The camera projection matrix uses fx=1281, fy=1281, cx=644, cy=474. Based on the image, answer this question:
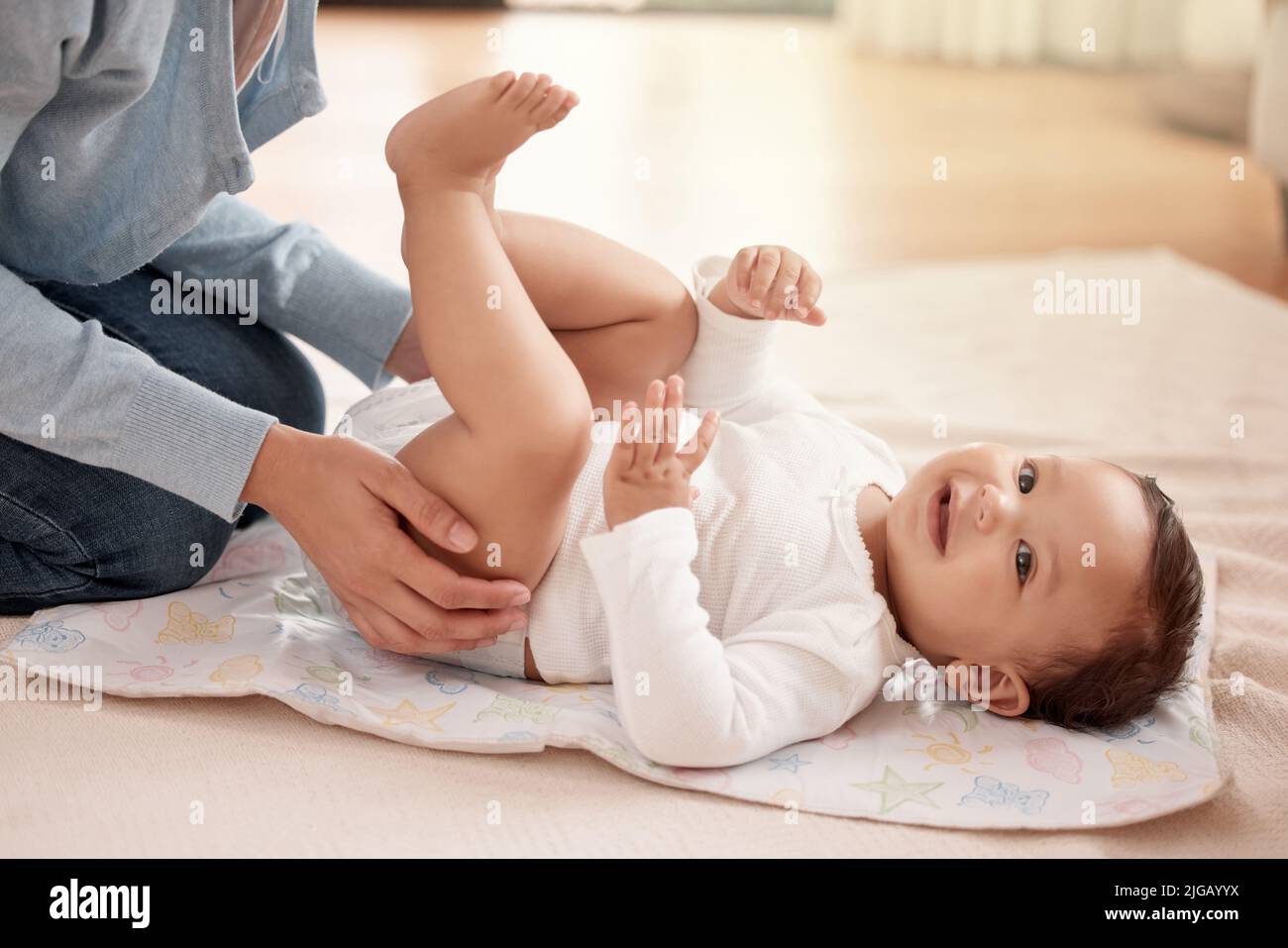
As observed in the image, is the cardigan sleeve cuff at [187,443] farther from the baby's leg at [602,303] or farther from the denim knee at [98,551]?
the baby's leg at [602,303]

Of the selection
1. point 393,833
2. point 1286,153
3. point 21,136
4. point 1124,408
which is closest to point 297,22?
point 21,136

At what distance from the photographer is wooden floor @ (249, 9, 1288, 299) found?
105 inches

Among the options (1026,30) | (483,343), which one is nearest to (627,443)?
(483,343)

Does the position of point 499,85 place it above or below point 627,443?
above

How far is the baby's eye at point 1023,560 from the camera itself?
3.32 ft

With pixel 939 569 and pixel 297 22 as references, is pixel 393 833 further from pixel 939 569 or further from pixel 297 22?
pixel 297 22

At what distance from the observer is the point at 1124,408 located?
5.47ft

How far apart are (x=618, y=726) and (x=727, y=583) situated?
154 millimetres

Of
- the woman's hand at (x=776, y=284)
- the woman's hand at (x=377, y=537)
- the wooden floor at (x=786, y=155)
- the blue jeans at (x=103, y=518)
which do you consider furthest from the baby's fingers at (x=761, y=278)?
the wooden floor at (x=786, y=155)

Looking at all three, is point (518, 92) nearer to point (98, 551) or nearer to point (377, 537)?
point (377, 537)

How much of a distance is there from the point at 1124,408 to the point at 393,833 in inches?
46.4

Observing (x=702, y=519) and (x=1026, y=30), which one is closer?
(x=702, y=519)

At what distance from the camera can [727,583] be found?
104 cm

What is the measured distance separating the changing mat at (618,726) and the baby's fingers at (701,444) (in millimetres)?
204
